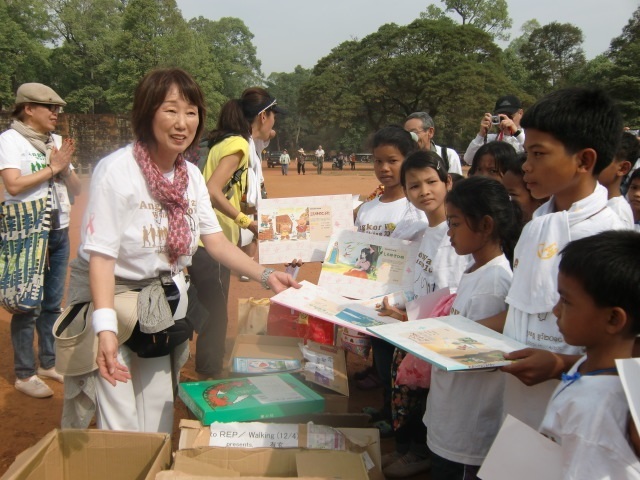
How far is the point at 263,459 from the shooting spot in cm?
224

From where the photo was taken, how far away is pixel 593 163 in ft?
6.40

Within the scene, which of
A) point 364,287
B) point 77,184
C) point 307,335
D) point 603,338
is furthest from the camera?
point 77,184

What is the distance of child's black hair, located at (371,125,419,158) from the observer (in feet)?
11.8

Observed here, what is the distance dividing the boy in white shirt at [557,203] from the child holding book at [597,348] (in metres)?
0.21

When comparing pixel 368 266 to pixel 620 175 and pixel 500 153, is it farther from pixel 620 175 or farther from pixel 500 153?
pixel 620 175

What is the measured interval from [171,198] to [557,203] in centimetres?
161

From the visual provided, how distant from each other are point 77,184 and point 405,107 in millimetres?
39313

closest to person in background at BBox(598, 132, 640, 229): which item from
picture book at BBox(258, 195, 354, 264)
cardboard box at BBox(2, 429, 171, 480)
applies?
picture book at BBox(258, 195, 354, 264)

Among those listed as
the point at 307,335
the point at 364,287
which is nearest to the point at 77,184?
the point at 307,335

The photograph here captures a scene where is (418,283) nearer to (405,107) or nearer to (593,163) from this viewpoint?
(593,163)

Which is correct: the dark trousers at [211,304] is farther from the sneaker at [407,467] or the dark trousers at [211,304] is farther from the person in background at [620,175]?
the person in background at [620,175]

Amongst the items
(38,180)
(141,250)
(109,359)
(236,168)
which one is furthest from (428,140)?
(109,359)

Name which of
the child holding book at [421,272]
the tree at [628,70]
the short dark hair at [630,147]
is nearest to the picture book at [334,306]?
the child holding book at [421,272]

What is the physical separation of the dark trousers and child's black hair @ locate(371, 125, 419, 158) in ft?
4.82
